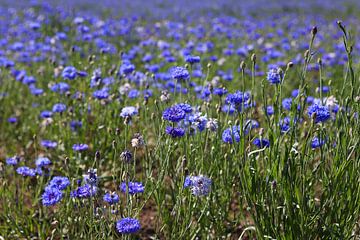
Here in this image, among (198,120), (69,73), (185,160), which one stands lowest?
(185,160)

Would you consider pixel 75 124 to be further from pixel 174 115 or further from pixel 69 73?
pixel 174 115

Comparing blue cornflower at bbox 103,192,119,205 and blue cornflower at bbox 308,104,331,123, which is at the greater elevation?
blue cornflower at bbox 308,104,331,123

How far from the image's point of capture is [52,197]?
7.33 feet

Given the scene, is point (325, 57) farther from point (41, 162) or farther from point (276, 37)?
point (41, 162)

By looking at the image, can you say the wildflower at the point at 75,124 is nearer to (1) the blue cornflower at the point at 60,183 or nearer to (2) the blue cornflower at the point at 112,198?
(1) the blue cornflower at the point at 60,183

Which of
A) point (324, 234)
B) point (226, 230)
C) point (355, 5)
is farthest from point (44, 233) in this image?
point (355, 5)

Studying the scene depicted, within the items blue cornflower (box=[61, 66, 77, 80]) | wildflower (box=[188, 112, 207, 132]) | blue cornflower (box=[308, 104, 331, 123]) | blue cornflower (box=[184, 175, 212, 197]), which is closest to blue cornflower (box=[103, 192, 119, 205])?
blue cornflower (box=[184, 175, 212, 197])

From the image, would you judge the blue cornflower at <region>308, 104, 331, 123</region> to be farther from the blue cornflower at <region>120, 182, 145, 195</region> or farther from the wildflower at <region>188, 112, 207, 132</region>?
the blue cornflower at <region>120, 182, 145, 195</region>

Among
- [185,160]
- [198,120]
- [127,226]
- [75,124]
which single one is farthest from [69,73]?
Answer: [127,226]

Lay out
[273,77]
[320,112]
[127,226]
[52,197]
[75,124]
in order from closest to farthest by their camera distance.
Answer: [127,226]
[320,112]
[52,197]
[273,77]
[75,124]

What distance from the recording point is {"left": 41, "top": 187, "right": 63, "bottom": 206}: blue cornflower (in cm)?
221

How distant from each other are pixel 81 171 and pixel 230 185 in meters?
1.00

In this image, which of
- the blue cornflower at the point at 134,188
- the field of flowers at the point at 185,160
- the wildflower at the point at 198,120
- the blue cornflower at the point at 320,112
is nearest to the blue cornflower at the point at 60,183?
the field of flowers at the point at 185,160

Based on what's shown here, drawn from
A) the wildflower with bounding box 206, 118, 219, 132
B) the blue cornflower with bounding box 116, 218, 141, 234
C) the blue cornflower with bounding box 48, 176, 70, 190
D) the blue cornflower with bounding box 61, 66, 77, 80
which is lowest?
the blue cornflower with bounding box 116, 218, 141, 234
